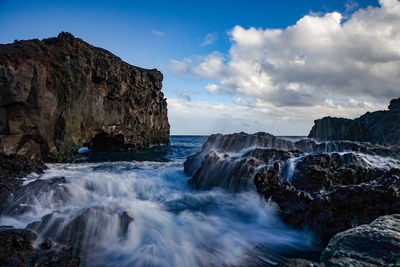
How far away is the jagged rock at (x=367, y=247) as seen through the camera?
231cm

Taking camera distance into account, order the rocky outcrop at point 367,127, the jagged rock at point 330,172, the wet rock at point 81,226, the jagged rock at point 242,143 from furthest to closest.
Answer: the rocky outcrop at point 367,127 < the jagged rock at point 242,143 < the jagged rock at point 330,172 < the wet rock at point 81,226

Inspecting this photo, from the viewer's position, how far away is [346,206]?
533 cm

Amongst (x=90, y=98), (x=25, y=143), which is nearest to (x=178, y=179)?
(x=25, y=143)

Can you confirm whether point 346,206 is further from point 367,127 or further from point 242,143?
point 367,127

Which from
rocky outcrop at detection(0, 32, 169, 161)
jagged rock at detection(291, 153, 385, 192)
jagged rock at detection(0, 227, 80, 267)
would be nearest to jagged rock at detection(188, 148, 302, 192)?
jagged rock at detection(291, 153, 385, 192)

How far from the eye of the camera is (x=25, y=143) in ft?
43.1

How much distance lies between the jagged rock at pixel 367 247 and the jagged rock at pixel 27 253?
4.36m

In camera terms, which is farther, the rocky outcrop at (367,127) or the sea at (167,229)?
the rocky outcrop at (367,127)

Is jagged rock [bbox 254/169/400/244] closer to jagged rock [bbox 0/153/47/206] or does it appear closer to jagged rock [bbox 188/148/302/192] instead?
jagged rock [bbox 188/148/302/192]

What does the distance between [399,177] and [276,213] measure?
10.1 feet

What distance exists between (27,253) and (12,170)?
21.9 ft

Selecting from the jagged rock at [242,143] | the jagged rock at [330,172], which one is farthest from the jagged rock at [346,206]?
the jagged rock at [242,143]

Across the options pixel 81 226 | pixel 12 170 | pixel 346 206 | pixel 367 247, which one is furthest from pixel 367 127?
pixel 12 170

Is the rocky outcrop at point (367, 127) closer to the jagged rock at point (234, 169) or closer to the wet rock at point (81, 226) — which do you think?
the jagged rock at point (234, 169)
